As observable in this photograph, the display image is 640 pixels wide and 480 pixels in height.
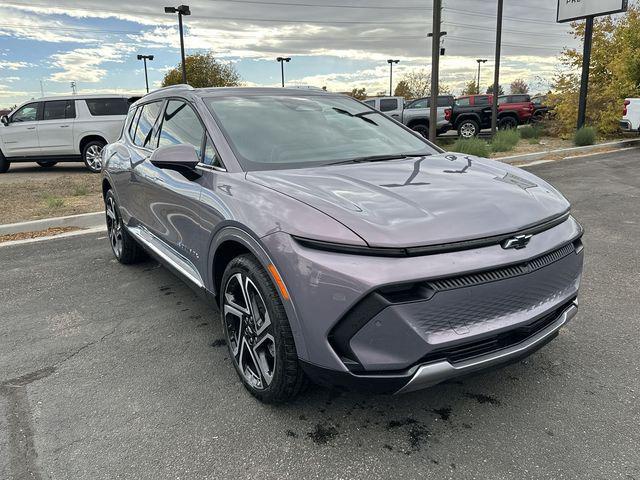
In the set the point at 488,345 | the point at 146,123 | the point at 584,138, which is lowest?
the point at 488,345

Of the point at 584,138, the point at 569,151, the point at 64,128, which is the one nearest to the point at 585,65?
the point at 584,138

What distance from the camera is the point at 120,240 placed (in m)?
5.07

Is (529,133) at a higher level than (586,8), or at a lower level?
lower

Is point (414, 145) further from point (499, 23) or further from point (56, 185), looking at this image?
point (499, 23)

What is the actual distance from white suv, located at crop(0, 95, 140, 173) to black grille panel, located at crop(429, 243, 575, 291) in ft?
38.9

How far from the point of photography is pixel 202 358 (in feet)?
10.5

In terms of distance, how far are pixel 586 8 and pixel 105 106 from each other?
1520 cm

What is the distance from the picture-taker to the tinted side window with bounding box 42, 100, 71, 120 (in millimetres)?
12398

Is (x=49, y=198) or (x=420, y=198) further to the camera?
(x=49, y=198)

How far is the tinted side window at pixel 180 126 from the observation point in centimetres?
329

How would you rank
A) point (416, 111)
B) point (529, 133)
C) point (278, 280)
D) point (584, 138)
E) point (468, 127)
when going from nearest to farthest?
point (278, 280), point (584, 138), point (529, 133), point (416, 111), point (468, 127)

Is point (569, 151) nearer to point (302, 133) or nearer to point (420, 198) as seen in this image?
point (302, 133)

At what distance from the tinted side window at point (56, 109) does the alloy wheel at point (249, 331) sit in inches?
463

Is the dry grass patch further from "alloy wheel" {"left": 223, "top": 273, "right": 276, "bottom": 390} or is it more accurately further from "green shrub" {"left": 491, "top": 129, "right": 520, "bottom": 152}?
"green shrub" {"left": 491, "top": 129, "right": 520, "bottom": 152}
